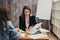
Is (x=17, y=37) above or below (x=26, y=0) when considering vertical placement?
below

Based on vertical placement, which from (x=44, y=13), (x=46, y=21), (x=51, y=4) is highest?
(x=51, y=4)

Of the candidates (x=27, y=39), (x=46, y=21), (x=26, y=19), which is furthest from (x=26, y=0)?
(x=27, y=39)

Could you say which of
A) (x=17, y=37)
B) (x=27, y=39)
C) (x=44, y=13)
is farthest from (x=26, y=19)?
(x=44, y=13)

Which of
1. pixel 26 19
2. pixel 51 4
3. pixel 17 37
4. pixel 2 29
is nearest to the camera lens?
pixel 2 29

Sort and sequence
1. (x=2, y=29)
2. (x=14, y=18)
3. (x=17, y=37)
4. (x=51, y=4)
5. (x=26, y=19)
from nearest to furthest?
(x=2, y=29), (x=17, y=37), (x=26, y=19), (x=51, y=4), (x=14, y=18)

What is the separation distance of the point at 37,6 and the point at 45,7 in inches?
12.8

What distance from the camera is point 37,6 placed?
16.6 feet

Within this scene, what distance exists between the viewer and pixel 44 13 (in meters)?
4.93

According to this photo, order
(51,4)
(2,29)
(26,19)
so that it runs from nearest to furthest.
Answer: (2,29) < (26,19) < (51,4)

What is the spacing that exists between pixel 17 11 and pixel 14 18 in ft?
0.97

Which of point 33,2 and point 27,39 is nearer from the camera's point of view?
point 27,39

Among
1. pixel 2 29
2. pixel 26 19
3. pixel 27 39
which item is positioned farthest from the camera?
pixel 26 19

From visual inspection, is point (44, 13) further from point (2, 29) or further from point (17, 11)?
→ point (2, 29)

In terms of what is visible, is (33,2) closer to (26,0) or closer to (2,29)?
(26,0)
